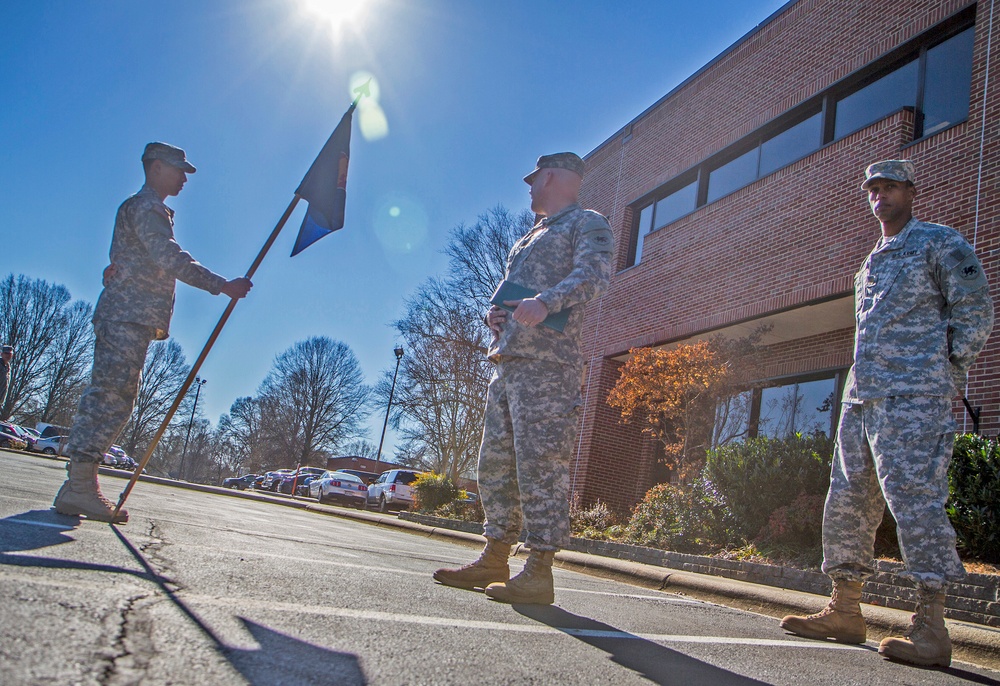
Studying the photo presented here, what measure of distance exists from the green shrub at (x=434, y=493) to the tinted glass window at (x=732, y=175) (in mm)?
9355

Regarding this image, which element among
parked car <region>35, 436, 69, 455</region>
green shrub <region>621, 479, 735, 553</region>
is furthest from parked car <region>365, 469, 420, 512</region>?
parked car <region>35, 436, 69, 455</region>

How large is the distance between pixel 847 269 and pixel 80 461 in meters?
9.46

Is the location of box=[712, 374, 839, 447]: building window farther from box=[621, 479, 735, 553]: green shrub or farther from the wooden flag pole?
the wooden flag pole

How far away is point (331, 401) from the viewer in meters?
61.5

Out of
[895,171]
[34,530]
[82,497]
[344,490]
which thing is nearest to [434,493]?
[344,490]

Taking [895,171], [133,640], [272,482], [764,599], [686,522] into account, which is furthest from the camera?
[272,482]

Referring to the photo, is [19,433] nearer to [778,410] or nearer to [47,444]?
[47,444]

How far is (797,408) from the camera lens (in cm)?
1193

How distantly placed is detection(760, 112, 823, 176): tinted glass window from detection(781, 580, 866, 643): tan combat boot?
957 centimetres

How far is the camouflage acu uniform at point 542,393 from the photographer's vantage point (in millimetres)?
3406

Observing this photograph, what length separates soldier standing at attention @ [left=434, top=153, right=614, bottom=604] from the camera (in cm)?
338

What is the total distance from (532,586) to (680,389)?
8.38 m

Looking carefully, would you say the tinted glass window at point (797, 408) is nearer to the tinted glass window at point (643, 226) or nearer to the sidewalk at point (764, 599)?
the tinted glass window at point (643, 226)

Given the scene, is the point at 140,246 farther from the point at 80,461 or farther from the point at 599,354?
the point at 599,354
